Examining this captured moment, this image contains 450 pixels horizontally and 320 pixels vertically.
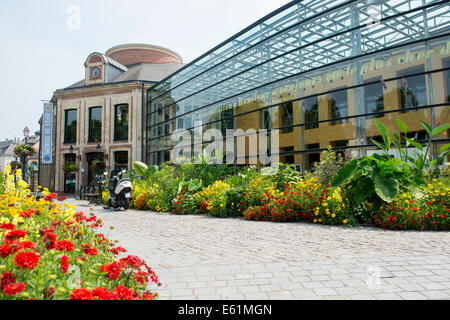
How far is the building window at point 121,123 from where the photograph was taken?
2578cm

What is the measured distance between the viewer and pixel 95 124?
2645 centimetres

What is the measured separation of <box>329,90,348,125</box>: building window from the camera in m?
12.1

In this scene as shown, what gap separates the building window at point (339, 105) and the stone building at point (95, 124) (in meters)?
17.7

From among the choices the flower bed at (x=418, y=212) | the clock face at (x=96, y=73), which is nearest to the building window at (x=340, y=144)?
the flower bed at (x=418, y=212)

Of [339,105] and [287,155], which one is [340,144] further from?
[287,155]

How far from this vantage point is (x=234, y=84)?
17.2 metres

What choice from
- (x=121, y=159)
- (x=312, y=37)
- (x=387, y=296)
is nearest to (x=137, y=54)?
(x=121, y=159)

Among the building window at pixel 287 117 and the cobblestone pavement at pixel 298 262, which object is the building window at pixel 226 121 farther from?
the cobblestone pavement at pixel 298 262

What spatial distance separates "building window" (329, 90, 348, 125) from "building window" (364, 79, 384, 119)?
830 millimetres

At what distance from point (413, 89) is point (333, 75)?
10.5ft

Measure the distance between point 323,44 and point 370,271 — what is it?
473 inches

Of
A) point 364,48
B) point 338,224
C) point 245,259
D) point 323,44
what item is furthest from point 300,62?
point 245,259

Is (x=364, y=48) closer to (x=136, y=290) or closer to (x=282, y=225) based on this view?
(x=282, y=225)

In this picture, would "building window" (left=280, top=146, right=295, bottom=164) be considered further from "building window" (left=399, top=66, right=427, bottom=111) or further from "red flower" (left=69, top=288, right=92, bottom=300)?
"red flower" (left=69, top=288, right=92, bottom=300)
